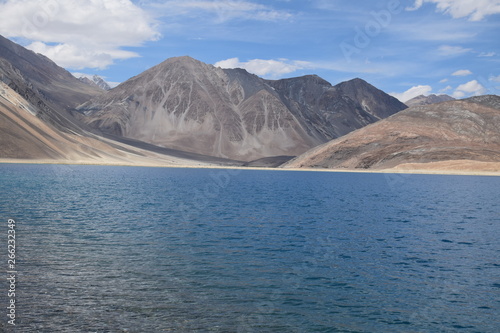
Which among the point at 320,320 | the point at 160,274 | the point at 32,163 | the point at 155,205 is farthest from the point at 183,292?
the point at 32,163

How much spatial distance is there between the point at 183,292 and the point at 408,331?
9334 millimetres

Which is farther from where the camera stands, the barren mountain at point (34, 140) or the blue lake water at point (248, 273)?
the barren mountain at point (34, 140)

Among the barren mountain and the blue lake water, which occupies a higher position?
the barren mountain

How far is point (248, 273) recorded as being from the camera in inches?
936

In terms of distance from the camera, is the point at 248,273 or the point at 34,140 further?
the point at 34,140

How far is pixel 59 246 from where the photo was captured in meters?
28.5

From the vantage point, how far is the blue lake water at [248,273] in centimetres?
1772

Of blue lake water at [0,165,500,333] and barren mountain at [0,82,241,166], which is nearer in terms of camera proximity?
blue lake water at [0,165,500,333]

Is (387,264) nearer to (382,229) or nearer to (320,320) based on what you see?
(320,320)

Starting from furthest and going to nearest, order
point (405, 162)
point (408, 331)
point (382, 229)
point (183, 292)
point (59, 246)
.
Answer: point (405, 162) < point (382, 229) < point (59, 246) < point (183, 292) < point (408, 331)

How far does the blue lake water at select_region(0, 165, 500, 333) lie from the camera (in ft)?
58.1

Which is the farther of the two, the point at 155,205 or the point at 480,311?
the point at 155,205

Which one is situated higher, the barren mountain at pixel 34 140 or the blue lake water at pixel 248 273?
the barren mountain at pixel 34 140

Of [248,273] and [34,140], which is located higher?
[34,140]
